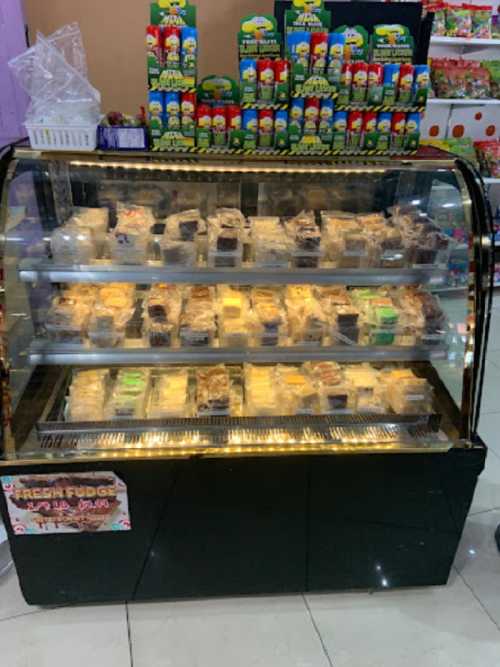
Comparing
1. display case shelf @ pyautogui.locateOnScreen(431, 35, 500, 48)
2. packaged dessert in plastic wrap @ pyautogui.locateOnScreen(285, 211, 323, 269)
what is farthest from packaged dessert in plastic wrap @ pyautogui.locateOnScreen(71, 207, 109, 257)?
display case shelf @ pyautogui.locateOnScreen(431, 35, 500, 48)

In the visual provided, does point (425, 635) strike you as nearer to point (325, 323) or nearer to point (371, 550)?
point (371, 550)

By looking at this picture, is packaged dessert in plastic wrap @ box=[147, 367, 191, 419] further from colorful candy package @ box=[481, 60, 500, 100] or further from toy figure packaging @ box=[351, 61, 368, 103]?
colorful candy package @ box=[481, 60, 500, 100]

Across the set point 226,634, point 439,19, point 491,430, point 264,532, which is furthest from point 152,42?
point 439,19

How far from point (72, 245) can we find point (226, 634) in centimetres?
167

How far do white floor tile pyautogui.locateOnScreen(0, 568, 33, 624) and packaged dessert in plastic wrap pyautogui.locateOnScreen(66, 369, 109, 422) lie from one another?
33.4 inches

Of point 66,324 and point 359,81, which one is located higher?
point 359,81

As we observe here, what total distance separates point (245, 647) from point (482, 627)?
0.99 metres

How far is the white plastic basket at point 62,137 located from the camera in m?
1.86

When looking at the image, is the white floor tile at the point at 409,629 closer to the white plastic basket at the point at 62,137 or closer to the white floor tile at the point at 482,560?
the white floor tile at the point at 482,560

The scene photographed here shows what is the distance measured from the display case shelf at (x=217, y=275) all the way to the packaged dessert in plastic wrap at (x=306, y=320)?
195mm

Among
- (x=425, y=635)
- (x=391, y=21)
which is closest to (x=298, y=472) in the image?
(x=425, y=635)

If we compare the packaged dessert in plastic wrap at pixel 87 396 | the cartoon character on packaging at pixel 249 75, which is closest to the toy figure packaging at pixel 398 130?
the cartoon character on packaging at pixel 249 75

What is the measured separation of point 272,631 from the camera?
2.15m

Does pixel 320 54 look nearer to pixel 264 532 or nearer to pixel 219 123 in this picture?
pixel 219 123
